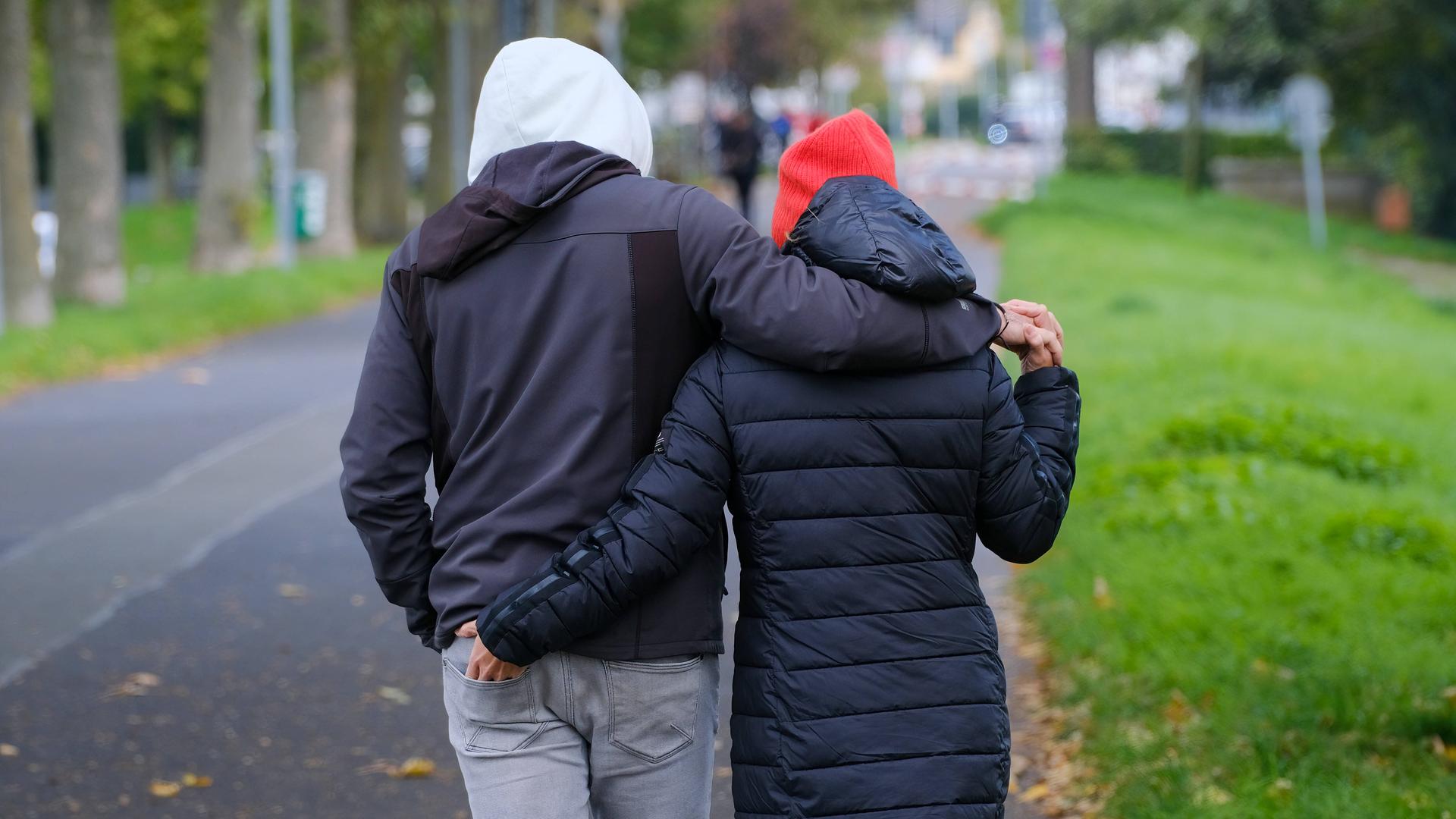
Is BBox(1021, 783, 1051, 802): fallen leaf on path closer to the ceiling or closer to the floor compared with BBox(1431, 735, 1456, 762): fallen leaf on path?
closer to the floor

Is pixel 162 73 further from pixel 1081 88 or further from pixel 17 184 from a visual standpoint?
pixel 17 184

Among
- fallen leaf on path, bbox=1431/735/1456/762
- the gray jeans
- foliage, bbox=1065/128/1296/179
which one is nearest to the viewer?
the gray jeans

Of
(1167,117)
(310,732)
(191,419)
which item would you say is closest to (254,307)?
(191,419)

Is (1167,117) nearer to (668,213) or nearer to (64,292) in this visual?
(64,292)

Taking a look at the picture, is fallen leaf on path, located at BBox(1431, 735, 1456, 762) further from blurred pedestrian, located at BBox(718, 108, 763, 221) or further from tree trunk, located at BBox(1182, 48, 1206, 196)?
tree trunk, located at BBox(1182, 48, 1206, 196)

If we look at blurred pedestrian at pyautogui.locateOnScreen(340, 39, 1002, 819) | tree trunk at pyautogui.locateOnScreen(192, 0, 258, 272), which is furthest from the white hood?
tree trunk at pyautogui.locateOnScreen(192, 0, 258, 272)

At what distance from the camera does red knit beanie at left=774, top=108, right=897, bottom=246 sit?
8.61ft

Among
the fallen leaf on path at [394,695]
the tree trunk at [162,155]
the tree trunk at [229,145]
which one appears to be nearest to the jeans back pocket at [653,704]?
the fallen leaf on path at [394,695]

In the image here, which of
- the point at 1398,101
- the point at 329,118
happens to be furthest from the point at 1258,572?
the point at 1398,101

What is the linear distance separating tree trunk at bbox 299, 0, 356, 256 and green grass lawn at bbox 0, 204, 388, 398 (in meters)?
0.50

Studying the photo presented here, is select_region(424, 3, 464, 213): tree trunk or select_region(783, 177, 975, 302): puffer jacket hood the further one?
select_region(424, 3, 464, 213): tree trunk

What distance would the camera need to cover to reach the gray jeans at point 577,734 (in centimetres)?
257

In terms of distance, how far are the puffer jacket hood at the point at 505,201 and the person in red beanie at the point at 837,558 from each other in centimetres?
32

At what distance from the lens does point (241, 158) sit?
20.3 m
